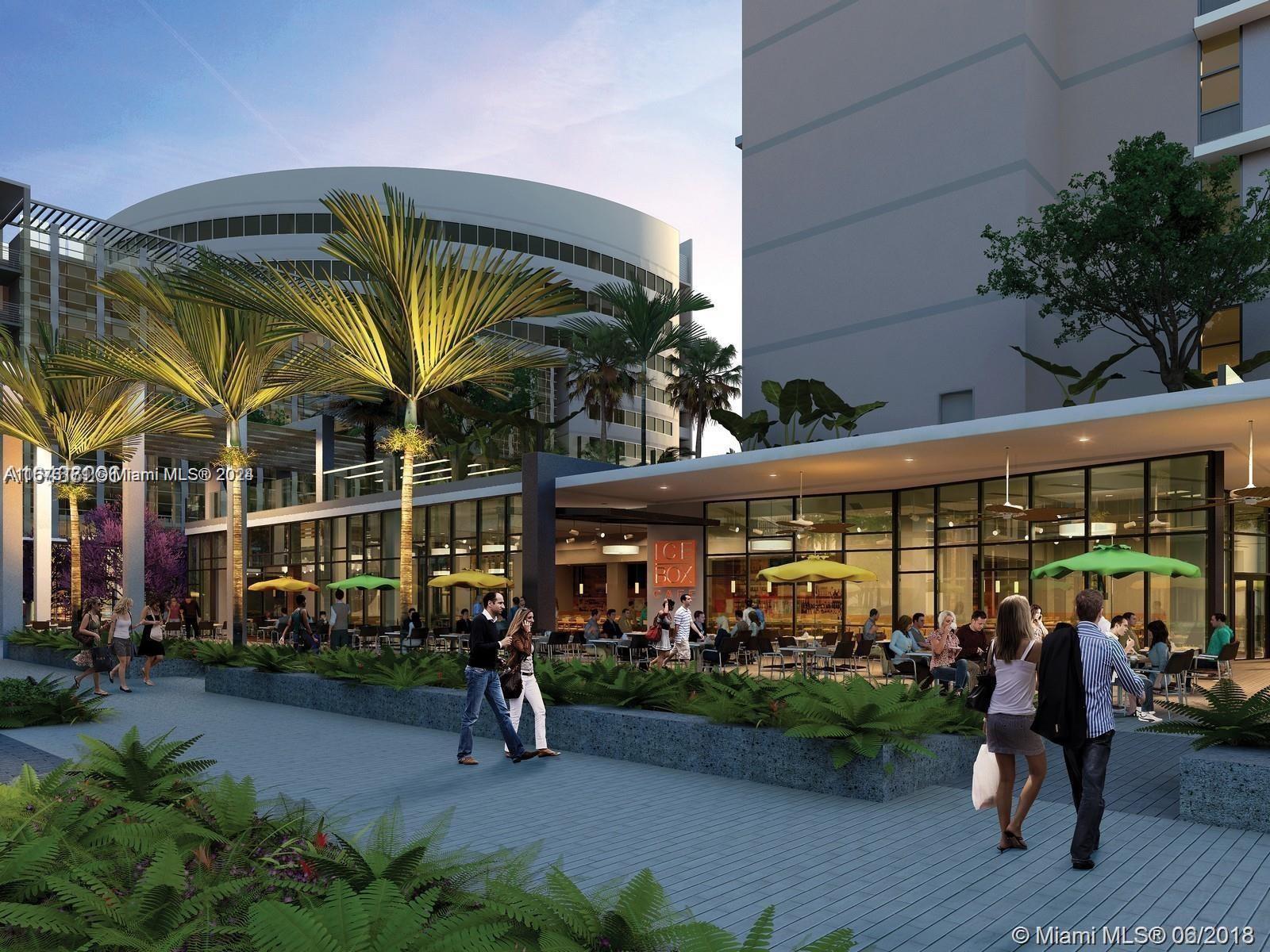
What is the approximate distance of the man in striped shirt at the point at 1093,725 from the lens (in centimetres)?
625

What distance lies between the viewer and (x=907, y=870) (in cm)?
630

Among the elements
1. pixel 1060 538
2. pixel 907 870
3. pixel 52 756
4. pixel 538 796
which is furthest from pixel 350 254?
pixel 1060 538

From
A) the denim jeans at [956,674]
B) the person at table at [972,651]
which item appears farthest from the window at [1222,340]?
the denim jeans at [956,674]

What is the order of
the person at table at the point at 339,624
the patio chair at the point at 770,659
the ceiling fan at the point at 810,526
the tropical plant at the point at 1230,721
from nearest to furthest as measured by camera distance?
the tropical plant at the point at 1230,721
the patio chair at the point at 770,659
the ceiling fan at the point at 810,526
the person at table at the point at 339,624

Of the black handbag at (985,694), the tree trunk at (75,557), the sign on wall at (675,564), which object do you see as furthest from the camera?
the sign on wall at (675,564)

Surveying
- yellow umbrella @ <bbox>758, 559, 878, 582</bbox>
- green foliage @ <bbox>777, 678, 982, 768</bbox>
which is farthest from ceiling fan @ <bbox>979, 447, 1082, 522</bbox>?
green foliage @ <bbox>777, 678, 982, 768</bbox>

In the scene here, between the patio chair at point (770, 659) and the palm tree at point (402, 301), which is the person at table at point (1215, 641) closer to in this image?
the patio chair at point (770, 659)

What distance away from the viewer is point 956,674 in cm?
1348

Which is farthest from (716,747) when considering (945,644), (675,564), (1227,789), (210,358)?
(675,564)

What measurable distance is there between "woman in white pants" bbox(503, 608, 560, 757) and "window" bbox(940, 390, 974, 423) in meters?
17.7

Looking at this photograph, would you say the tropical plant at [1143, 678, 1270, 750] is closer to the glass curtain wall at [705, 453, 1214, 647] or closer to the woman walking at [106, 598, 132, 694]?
the glass curtain wall at [705, 453, 1214, 647]

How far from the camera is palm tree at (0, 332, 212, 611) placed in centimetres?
2630

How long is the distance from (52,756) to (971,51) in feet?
84.4

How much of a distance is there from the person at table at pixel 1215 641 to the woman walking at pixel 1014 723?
11.7 m
